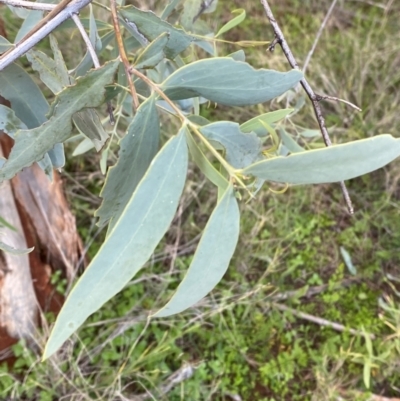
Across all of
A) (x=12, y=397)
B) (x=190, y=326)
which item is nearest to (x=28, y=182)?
(x=12, y=397)

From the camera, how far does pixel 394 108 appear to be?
180cm

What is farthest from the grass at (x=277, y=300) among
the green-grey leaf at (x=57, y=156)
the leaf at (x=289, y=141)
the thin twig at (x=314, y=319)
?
the green-grey leaf at (x=57, y=156)

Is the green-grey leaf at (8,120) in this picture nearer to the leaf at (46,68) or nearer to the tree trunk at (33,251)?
the leaf at (46,68)

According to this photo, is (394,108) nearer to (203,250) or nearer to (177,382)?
(177,382)

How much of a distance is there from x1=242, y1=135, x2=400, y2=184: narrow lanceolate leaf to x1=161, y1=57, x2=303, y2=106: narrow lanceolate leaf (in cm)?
12

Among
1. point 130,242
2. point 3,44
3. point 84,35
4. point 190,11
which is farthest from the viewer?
point 190,11

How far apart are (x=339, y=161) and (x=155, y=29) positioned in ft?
1.02

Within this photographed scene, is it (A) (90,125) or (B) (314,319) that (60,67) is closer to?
(A) (90,125)

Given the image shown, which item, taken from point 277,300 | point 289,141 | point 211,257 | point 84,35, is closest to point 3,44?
point 84,35

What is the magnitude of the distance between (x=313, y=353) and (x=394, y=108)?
1.01 m

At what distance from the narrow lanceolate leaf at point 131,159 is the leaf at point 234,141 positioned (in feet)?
0.18

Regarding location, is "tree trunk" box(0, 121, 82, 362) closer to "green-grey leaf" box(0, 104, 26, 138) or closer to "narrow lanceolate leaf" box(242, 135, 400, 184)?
"green-grey leaf" box(0, 104, 26, 138)

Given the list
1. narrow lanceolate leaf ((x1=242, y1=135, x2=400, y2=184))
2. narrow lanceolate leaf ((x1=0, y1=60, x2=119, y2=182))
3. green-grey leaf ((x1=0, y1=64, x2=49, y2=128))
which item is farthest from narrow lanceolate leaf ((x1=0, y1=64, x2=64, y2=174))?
narrow lanceolate leaf ((x1=242, y1=135, x2=400, y2=184))

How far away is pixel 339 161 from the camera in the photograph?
0.37 m
